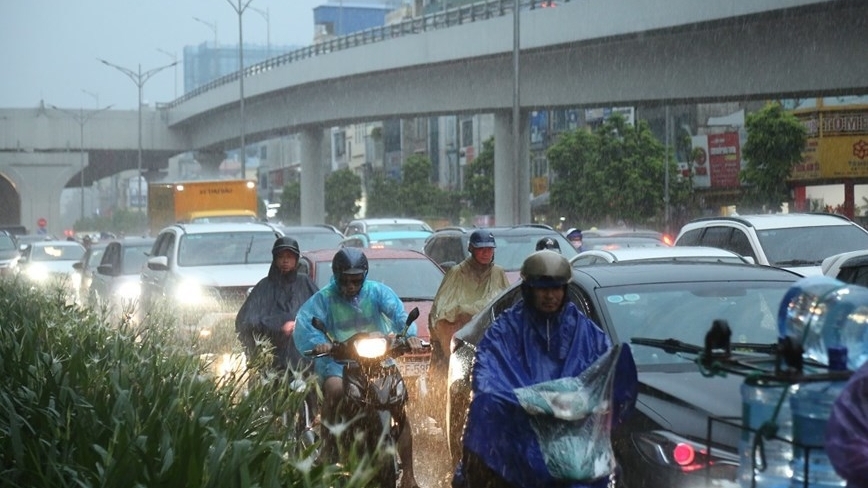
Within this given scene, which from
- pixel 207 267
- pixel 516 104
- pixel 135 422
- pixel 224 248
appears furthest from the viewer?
pixel 516 104

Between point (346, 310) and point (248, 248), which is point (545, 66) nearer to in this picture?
point (248, 248)

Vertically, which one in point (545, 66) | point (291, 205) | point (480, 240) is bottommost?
point (291, 205)

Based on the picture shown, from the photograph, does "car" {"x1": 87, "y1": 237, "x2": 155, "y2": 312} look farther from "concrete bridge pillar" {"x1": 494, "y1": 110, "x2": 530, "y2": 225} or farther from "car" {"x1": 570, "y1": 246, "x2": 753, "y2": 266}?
"concrete bridge pillar" {"x1": 494, "y1": 110, "x2": 530, "y2": 225}

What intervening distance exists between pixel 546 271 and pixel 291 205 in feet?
333

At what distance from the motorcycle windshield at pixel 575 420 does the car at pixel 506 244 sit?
13660 mm

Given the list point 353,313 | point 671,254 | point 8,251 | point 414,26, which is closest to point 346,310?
point 353,313

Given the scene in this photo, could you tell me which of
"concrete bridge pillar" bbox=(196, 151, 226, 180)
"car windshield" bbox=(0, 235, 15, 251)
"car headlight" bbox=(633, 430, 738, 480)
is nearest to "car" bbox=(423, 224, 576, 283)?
"car headlight" bbox=(633, 430, 738, 480)

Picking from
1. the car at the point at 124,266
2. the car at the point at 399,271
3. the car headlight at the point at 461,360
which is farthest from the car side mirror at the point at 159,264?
the car headlight at the point at 461,360

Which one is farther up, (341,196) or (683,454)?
(683,454)

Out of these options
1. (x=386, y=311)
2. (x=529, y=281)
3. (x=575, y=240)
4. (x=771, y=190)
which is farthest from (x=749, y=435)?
(x=771, y=190)

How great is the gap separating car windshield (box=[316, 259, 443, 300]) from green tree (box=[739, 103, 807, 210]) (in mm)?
41039

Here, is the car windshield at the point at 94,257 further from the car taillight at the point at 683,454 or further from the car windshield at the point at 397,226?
the car taillight at the point at 683,454

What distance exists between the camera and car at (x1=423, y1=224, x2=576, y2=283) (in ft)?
65.7

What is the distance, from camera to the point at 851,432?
3.59 m
